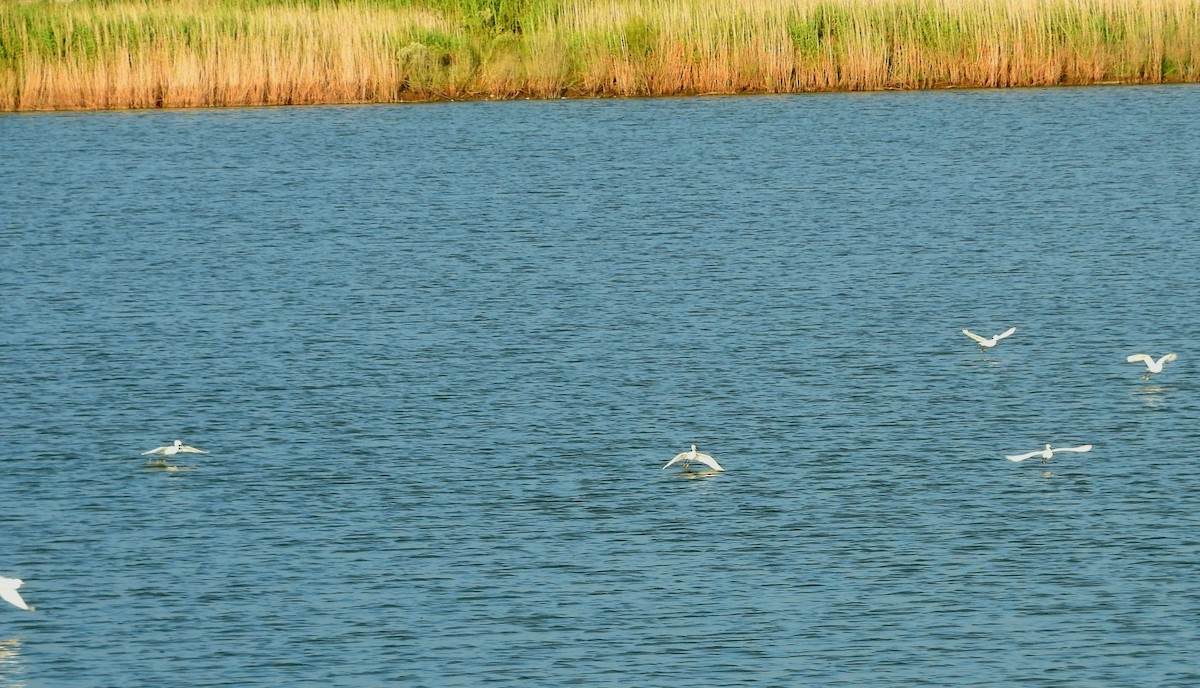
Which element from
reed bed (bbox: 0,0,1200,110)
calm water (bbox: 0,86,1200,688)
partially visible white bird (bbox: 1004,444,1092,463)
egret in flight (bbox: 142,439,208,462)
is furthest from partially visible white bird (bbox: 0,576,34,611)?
reed bed (bbox: 0,0,1200,110)

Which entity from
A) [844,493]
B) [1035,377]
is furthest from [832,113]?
[844,493]

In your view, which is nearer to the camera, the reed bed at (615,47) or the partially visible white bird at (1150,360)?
the partially visible white bird at (1150,360)

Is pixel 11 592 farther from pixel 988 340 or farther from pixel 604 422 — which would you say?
pixel 988 340

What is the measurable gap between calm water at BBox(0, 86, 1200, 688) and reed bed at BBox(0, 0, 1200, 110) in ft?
15.7

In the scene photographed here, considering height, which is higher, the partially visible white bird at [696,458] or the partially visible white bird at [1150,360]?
the partially visible white bird at [1150,360]

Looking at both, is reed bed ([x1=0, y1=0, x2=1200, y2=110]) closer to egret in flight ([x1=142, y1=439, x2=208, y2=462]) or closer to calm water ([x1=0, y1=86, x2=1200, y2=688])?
calm water ([x1=0, y1=86, x2=1200, y2=688])

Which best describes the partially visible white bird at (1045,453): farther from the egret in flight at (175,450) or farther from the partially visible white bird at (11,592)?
the partially visible white bird at (11,592)

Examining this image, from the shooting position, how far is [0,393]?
17.8 metres

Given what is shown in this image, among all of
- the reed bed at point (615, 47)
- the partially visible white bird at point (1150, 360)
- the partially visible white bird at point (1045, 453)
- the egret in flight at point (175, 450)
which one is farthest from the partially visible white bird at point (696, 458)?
the reed bed at point (615, 47)

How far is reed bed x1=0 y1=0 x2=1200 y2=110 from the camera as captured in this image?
1428 inches

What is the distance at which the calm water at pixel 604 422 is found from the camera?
37.6 ft

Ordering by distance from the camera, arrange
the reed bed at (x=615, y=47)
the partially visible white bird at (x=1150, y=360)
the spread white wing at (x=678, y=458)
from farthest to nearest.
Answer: the reed bed at (x=615, y=47)
the partially visible white bird at (x=1150, y=360)
the spread white wing at (x=678, y=458)

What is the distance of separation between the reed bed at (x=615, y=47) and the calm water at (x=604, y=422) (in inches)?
188

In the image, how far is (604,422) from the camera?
16.4m
